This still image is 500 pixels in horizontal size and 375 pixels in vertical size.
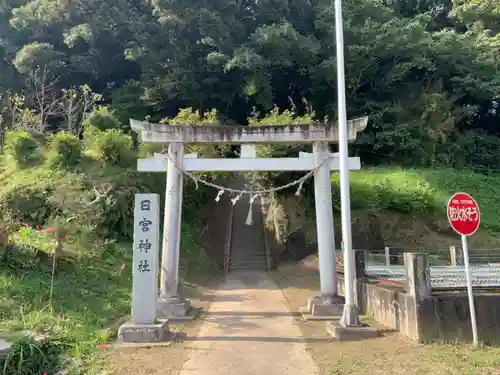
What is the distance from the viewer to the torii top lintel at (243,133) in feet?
37.2

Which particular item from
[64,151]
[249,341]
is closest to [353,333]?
[249,341]

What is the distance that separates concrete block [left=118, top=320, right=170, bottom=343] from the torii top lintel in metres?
5.04

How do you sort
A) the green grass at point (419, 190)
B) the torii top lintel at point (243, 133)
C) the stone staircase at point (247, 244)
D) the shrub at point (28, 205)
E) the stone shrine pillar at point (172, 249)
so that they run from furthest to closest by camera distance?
the green grass at point (419, 190) → the stone staircase at point (247, 244) → the shrub at point (28, 205) → the torii top lintel at point (243, 133) → the stone shrine pillar at point (172, 249)

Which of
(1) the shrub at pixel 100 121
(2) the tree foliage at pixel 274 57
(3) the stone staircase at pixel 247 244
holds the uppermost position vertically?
(2) the tree foliage at pixel 274 57

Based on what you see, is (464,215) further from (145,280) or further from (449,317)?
(145,280)

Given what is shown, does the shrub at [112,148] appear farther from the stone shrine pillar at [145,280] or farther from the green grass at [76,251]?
the stone shrine pillar at [145,280]

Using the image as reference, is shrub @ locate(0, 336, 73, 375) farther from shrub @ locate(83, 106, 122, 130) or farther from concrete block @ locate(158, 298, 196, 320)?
shrub @ locate(83, 106, 122, 130)

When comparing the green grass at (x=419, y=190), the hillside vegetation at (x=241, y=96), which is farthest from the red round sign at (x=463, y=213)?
the green grass at (x=419, y=190)

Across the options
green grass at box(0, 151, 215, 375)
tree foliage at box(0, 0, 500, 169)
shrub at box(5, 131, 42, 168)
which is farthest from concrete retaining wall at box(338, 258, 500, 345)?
tree foliage at box(0, 0, 500, 169)

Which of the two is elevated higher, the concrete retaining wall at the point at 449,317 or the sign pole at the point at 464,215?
the sign pole at the point at 464,215

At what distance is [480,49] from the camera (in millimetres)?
26391

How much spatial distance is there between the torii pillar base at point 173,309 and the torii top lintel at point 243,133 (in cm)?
401

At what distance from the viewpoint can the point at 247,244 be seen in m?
22.1

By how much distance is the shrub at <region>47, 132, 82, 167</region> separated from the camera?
688 inches
